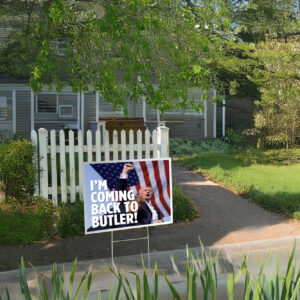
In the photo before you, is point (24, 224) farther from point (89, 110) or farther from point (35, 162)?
point (89, 110)

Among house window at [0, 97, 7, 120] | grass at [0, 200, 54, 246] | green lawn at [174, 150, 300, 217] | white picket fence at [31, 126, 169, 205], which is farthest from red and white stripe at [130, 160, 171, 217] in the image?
house window at [0, 97, 7, 120]

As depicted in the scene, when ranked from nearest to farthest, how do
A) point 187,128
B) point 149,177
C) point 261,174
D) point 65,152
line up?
1. point 149,177
2. point 65,152
3. point 261,174
4. point 187,128

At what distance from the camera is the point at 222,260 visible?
545cm

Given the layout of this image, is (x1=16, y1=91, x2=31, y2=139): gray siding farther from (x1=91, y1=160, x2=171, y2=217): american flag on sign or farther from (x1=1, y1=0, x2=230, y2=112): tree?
(x1=91, y1=160, x2=171, y2=217): american flag on sign

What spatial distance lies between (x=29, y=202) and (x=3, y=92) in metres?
14.4

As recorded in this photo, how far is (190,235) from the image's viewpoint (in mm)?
7008

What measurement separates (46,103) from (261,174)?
40.0 ft

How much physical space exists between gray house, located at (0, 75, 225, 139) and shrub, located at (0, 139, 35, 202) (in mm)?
11801

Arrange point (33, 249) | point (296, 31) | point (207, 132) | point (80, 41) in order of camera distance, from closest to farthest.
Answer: point (33, 249) → point (80, 41) → point (296, 31) → point (207, 132)

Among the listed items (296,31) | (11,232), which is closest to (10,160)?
(11,232)

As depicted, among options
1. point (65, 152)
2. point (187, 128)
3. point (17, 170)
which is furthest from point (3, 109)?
point (17, 170)

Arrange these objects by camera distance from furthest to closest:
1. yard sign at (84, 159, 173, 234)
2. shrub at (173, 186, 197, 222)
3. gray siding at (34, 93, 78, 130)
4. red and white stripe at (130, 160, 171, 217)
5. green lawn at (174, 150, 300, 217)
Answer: gray siding at (34, 93, 78, 130)
green lawn at (174, 150, 300, 217)
shrub at (173, 186, 197, 222)
red and white stripe at (130, 160, 171, 217)
yard sign at (84, 159, 173, 234)

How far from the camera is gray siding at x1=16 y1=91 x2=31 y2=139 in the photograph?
20.8 metres

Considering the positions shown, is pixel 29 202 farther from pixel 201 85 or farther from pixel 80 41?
pixel 201 85
